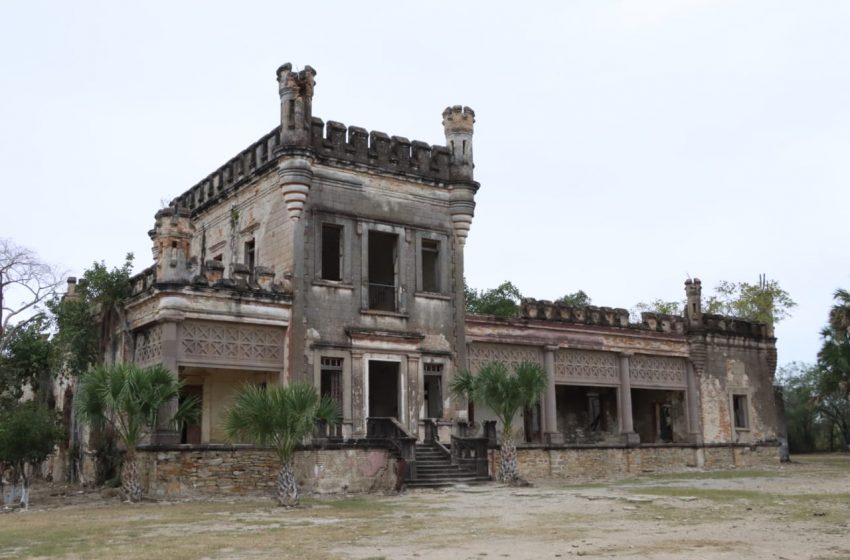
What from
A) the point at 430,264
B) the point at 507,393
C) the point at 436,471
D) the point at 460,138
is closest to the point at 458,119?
the point at 460,138

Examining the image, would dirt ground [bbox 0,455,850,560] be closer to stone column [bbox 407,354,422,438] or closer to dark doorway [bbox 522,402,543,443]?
stone column [bbox 407,354,422,438]

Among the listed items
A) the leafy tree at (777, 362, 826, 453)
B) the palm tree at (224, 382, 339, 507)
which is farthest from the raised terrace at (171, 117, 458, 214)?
the leafy tree at (777, 362, 826, 453)

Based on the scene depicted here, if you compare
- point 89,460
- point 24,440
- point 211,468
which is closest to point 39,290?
point 89,460

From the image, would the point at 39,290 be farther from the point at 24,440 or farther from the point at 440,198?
the point at 440,198

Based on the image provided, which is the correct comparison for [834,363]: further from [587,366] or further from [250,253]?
[250,253]

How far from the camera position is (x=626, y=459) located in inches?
1073

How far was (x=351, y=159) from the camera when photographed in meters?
23.3

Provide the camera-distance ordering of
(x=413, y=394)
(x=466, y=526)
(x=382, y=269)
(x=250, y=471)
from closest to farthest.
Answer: (x=466, y=526), (x=250, y=471), (x=413, y=394), (x=382, y=269)

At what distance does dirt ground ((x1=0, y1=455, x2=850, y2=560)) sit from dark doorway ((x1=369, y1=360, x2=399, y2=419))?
645cm

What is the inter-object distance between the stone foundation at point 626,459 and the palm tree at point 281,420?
24.3 ft

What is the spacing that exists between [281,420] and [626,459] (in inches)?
566

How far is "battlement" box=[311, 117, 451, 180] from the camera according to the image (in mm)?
22984

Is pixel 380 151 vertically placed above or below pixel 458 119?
below

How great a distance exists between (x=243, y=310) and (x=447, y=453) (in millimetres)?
6123
